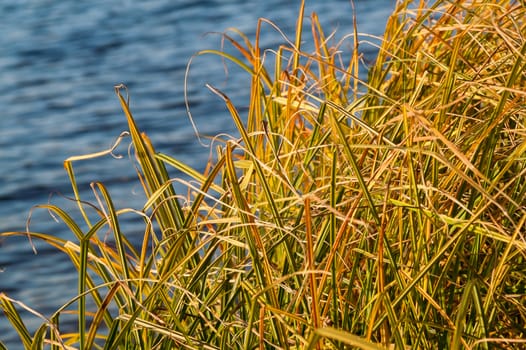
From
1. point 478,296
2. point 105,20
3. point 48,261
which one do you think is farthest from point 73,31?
point 478,296

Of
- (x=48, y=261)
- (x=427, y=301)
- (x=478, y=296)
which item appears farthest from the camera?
(x=48, y=261)

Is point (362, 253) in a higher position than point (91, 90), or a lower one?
higher

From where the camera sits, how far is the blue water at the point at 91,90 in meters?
4.24

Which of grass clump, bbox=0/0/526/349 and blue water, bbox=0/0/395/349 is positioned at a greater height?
grass clump, bbox=0/0/526/349

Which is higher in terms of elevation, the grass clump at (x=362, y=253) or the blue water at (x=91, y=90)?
the grass clump at (x=362, y=253)

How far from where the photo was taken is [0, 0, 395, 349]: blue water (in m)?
4.24

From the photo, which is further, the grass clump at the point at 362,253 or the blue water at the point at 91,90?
the blue water at the point at 91,90

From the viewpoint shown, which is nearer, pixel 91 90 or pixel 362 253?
pixel 362 253

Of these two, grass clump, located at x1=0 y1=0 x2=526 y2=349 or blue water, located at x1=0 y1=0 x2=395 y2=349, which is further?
blue water, located at x1=0 y1=0 x2=395 y2=349

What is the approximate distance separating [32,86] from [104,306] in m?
4.90

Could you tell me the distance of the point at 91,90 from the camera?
5.90m

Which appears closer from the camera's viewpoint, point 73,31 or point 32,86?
point 32,86

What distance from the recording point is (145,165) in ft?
5.52

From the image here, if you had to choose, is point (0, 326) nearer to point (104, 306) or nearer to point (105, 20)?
point (104, 306)
